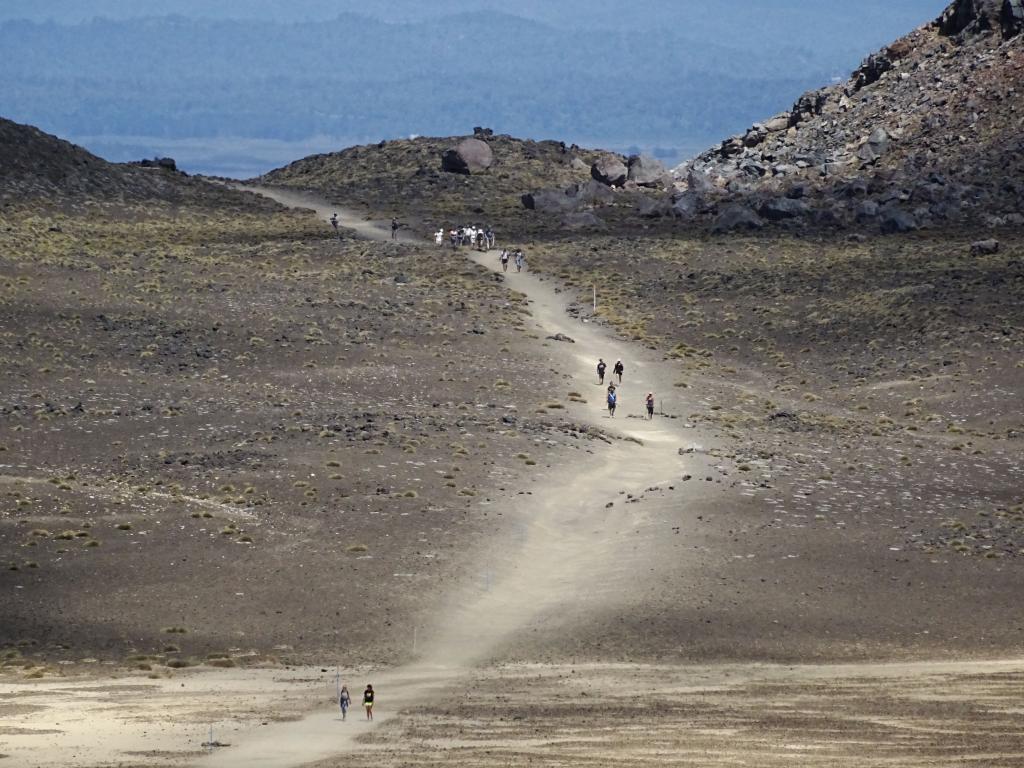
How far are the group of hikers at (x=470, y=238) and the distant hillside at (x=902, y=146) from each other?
41.3ft

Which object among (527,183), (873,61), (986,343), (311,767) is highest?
(873,61)

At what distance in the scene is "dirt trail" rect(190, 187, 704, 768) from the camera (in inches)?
1390

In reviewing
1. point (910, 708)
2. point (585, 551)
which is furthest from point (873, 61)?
point (910, 708)

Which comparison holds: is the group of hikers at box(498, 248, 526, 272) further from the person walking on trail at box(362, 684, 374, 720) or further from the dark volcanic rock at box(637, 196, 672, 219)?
the person walking on trail at box(362, 684, 374, 720)

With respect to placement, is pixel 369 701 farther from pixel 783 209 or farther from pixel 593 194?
pixel 593 194

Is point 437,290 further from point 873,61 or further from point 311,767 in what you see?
point 311,767

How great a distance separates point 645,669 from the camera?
40094 millimetres

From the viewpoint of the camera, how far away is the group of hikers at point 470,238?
107562 millimetres

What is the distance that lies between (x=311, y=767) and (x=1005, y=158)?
273 feet

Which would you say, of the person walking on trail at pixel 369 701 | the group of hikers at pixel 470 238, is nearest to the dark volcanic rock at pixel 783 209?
the group of hikers at pixel 470 238

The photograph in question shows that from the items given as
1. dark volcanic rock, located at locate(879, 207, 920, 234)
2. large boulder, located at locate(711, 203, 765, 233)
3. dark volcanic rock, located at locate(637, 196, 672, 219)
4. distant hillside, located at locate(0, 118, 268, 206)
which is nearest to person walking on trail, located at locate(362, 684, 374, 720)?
dark volcanic rock, located at locate(879, 207, 920, 234)

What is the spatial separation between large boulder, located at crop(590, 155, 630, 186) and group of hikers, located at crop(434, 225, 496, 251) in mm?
19788

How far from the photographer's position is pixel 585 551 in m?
49.8

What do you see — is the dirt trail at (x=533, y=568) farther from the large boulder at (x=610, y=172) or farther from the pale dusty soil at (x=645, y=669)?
the large boulder at (x=610, y=172)
